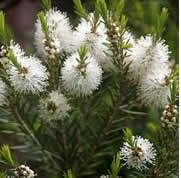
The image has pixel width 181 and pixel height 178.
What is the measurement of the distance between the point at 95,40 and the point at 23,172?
24cm

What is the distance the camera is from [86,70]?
2.30 ft

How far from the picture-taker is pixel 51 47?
72cm

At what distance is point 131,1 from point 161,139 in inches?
22.9

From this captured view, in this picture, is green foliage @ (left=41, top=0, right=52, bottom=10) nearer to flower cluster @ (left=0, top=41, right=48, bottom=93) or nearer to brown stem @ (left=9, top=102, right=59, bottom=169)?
flower cluster @ (left=0, top=41, right=48, bottom=93)

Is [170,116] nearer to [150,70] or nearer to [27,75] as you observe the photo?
[150,70]

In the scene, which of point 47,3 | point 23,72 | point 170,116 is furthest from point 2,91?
point 170,116

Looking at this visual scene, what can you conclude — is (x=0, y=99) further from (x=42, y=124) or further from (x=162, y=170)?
(x=162, y=170)

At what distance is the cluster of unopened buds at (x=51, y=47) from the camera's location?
0.72 m

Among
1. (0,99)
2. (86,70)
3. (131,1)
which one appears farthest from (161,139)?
(131,1)

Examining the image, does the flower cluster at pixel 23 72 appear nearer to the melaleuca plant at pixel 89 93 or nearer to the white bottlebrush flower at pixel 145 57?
the melaleuca plant at pixel 89 93

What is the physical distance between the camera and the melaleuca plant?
0.70 meters

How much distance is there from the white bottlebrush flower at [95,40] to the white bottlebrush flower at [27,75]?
79 millimetres

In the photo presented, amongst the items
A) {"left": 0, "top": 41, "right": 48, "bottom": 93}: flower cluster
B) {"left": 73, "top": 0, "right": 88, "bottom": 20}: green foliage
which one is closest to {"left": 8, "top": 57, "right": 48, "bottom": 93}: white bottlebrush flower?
{"left": 0, "top": 41, "right": 48, "bottom": 93}: flower cluster

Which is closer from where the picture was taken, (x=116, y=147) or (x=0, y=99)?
(x=0, y=99)
